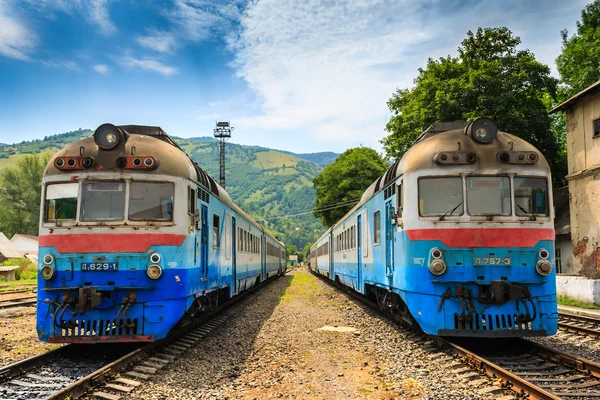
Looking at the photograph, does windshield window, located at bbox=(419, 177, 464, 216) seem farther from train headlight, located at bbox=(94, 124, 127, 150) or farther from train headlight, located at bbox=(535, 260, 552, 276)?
train headlight, located at bbox=(94, 124, 127, 150)

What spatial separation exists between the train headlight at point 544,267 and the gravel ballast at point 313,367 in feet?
6.73

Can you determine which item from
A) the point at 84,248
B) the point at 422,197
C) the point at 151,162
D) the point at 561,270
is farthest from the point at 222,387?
the point at 561,270

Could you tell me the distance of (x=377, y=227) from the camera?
Answer: 12086mm

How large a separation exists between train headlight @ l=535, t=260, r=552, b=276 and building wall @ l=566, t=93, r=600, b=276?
446 inches

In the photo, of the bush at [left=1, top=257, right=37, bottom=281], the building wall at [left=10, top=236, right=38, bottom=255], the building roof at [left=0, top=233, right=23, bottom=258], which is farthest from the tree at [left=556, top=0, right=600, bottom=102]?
the building wall at [left=10, top=236, right=38, bottom=255]

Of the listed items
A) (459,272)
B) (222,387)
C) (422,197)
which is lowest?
(222,387)

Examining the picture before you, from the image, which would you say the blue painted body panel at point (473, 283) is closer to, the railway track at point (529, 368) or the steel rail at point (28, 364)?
the railway track at point (529, 368)

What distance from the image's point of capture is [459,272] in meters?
8.20

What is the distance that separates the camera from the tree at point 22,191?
217 ft

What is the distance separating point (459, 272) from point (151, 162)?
17.5 ft

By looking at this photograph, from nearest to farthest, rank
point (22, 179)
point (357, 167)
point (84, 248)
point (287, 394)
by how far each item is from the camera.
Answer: point (287, 394) < point (84, 248) < point (357, 167) < point (22, 179)

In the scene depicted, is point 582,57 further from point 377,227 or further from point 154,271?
point 154,271

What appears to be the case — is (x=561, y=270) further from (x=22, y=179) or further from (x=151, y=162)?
(x=22, y=179)

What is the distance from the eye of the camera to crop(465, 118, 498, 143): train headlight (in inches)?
343
